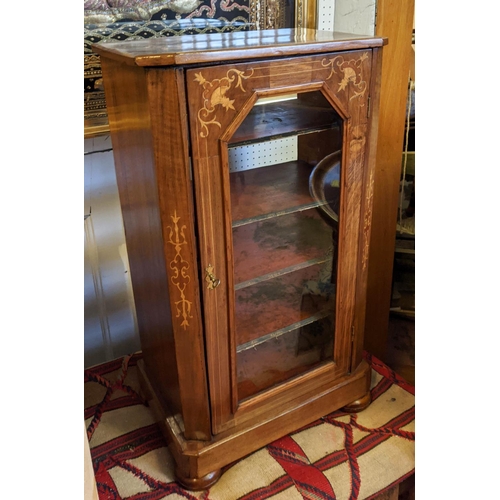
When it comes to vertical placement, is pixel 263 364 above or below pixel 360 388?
above

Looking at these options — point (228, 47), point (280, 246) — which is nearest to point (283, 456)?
point (280, 246)

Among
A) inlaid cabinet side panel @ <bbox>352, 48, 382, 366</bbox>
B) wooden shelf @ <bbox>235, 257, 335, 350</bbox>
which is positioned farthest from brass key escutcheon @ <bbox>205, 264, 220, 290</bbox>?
inlaid cabinet side panel @ <bbox>352, 48, 382, 366</bbox>

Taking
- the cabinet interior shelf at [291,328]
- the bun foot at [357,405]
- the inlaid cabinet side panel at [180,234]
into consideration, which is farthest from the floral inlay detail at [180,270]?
the bun foot at [357,405]

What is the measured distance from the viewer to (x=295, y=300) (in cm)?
109

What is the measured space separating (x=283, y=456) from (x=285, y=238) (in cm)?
47

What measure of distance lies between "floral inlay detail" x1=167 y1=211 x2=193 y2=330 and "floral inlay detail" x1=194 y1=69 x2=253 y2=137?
6.1 inches

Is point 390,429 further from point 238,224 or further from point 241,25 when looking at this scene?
point 241,25

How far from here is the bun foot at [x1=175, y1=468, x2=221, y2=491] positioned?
998mm

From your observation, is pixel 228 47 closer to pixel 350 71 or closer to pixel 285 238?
pixel 350 71

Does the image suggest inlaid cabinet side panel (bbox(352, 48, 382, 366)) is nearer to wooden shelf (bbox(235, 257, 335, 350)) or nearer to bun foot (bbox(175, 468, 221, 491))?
wooden shelf (bbox(235, 257, 335, 350))

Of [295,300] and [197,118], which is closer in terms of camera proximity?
[197,118]

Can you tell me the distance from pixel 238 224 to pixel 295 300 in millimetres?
268

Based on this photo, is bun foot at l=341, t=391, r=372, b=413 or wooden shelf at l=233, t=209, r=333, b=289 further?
bun foot at l=341, t=391, r=372, b=413
